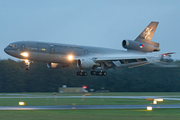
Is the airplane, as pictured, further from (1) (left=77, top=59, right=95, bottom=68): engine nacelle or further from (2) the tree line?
(2) the tree line

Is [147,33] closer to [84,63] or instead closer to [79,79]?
[84,63]

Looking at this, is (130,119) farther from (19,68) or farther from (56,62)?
(19,68)

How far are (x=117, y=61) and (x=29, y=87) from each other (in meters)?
40.4

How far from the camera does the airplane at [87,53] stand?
45750 mm

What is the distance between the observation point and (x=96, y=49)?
52.3m

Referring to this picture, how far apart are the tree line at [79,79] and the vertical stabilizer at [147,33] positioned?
3231cm

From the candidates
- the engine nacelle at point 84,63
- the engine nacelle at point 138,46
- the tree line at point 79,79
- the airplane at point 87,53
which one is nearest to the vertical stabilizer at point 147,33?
the airplane at point 87,53

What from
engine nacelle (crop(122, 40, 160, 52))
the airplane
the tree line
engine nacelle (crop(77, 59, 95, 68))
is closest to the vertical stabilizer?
the airplane

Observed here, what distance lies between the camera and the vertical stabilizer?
185ft

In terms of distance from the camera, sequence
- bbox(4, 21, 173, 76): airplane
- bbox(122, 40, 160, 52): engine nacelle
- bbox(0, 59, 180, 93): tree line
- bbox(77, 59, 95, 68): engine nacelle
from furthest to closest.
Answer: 1. bbox(0, 59, 180, 93): tree line
2. bbox(122, 40, 160, 52): engine nacelle
3. bbox(77, 59, 95, 68): engine nacelle
4. bbox(4, 21, 173, 76): airplane

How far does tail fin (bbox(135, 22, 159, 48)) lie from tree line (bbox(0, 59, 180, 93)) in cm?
3233

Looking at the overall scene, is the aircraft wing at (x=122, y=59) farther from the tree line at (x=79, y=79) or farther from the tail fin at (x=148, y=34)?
the tree line at (x=79, y=79)

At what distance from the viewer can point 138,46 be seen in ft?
178

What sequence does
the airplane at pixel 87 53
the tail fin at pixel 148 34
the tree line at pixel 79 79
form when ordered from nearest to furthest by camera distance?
1. the airplane at pixel 87 53
2. the tail fin at pixel 148 34
3. the tree line at pixel 79 79
